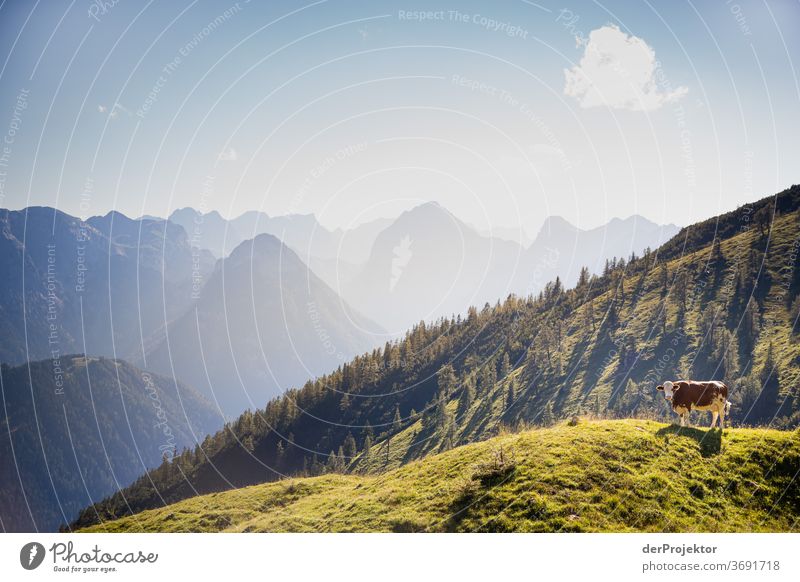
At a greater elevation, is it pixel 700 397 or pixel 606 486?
pixel 700 397

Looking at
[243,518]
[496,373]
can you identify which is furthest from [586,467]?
[496,373]

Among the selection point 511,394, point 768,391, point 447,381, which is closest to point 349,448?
point 447,381

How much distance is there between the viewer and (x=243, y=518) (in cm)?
3027

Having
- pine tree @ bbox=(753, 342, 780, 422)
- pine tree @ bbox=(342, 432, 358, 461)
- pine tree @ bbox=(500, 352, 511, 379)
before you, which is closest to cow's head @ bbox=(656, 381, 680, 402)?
pine tree @ bbox=(753, 342, 780, 422)

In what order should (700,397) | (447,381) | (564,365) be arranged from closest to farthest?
(700,397) → (564,365) → (447,381)

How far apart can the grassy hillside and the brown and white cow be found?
1.09 meters

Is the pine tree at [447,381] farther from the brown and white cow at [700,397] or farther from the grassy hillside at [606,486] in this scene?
the grassy hillside at [606,486]

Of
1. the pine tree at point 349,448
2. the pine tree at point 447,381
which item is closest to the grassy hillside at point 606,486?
the pine tree at point 349,448

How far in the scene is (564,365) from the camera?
329ft

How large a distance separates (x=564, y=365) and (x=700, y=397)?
82588mm

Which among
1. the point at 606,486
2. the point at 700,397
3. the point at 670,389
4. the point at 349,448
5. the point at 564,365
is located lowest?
the point at 349,448

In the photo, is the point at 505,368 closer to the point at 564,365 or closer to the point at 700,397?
the point at 564,365

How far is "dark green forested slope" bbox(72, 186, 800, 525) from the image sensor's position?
7731cm
